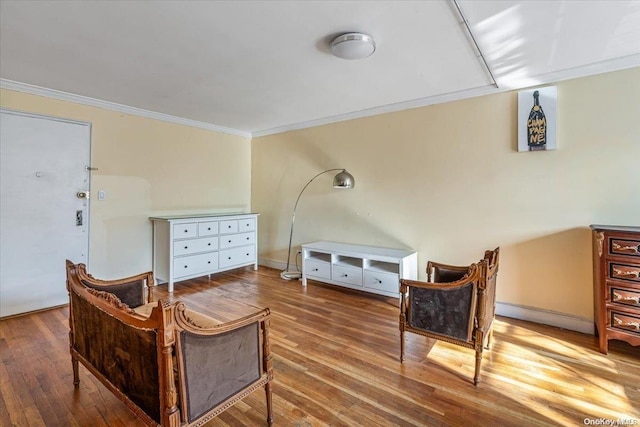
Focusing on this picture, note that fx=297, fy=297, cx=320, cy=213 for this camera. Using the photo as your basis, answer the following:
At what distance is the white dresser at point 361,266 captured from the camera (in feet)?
11.0

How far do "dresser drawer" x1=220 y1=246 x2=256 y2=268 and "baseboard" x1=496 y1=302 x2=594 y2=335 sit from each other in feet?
11.4

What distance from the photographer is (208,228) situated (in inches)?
167

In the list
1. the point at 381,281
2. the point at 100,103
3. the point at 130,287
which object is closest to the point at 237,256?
the point at 381,281

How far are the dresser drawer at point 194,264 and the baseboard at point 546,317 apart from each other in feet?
11.9

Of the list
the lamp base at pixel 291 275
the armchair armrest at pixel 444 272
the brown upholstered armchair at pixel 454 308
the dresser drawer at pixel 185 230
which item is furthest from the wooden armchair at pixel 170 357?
the lamp base at pixel 291 275

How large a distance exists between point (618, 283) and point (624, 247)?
28cm

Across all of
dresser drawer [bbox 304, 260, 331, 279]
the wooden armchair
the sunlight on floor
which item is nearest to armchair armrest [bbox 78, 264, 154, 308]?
the wooden armchair

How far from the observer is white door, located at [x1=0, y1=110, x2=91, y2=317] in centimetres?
300

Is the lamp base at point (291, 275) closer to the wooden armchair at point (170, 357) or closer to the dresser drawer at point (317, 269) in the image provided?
the dresser drawer at point (317, 269)

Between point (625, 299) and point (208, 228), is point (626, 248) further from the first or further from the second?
point (208, 228)

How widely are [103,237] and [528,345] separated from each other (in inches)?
181

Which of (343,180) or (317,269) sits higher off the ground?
(343,180)

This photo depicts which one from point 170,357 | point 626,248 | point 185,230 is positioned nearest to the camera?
point 170,357

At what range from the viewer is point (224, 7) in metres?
1.78
